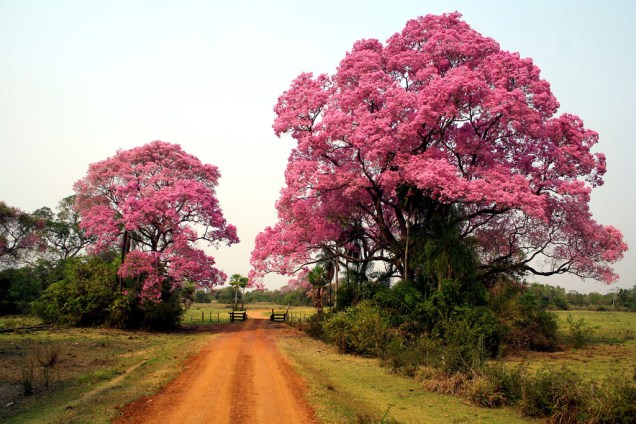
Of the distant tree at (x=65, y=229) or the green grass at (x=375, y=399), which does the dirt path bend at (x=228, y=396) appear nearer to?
the green grass at (x=375, y=399)

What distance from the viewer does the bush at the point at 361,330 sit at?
57.2 ft

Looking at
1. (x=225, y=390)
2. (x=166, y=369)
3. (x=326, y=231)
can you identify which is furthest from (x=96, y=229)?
(x=225, y=390)

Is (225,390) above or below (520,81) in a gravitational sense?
below

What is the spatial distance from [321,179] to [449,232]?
20.4 ft

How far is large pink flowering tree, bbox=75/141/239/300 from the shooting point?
87.2 ft

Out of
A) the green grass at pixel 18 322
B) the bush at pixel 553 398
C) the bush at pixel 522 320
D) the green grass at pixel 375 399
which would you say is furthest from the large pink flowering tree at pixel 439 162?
the green grass at pixel 18 322

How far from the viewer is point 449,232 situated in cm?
1905

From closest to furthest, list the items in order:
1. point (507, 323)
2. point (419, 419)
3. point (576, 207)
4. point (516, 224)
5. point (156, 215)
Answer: point (419, 419) → point (507, 323) → point (576, 207) → point (516, 224) → point (156, 215)

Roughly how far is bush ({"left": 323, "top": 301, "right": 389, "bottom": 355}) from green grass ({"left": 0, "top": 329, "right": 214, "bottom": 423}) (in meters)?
5.59

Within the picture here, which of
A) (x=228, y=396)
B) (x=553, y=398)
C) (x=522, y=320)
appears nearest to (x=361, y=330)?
(x=522, y=320)

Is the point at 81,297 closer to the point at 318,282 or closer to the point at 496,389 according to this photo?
the point at 318,282

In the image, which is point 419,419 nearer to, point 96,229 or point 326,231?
point 326,231

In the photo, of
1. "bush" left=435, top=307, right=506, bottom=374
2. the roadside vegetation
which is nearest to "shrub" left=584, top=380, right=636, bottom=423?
the roadside vegetation

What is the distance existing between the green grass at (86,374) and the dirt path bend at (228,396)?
1.80ft
